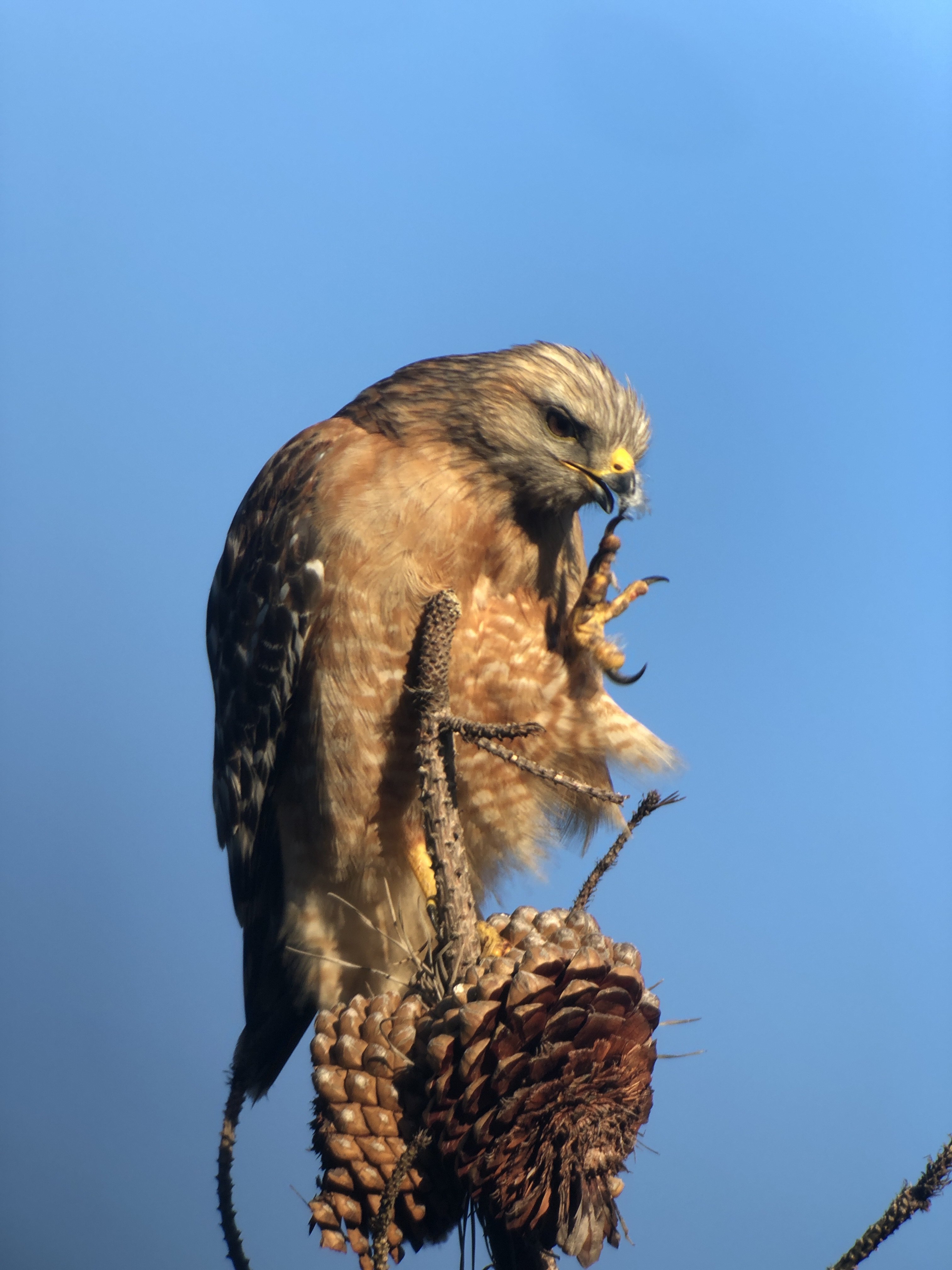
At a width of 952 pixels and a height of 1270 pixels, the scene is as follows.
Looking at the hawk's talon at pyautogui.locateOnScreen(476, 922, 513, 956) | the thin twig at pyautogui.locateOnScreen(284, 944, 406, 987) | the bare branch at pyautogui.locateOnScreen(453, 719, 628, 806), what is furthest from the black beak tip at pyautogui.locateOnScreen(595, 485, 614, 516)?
the thin twig at pyautogui.locateOnScreen(284, 944, 406, 987)

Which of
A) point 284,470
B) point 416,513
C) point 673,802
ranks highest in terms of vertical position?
point 284,470

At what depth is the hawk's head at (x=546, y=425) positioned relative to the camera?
77.4 inches

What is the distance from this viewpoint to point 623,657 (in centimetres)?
206

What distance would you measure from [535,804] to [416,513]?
0.58 meters

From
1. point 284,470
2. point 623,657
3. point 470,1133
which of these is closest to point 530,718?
point 623,657

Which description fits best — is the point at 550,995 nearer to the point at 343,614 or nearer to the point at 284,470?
the point at 343,614

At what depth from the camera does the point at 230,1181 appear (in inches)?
70.7

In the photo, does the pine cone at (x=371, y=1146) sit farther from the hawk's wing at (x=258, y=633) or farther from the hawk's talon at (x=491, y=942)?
the hawk's wing at (x=258, y=633)

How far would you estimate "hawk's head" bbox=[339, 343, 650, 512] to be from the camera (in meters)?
1.97

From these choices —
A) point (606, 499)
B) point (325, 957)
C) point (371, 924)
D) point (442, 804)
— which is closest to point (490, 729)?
point (442, 804)

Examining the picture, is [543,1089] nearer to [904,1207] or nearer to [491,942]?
[491,942]

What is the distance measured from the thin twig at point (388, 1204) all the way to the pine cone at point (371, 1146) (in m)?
0.07

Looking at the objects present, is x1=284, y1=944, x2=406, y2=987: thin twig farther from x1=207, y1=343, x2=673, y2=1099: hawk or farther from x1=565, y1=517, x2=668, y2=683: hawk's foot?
x1=565, y1=517, x2=668, y2=683: hawk's foot

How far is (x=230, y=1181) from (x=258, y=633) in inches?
35.7
